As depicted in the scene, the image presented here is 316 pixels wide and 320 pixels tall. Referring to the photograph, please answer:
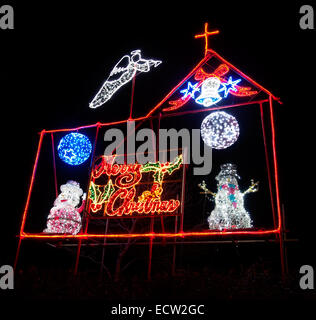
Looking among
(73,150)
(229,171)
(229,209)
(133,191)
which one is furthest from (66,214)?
(229,171)

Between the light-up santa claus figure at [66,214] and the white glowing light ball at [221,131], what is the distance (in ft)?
13.8

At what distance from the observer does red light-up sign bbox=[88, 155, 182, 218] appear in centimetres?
1008

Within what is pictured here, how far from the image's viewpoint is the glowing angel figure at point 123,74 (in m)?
12.3

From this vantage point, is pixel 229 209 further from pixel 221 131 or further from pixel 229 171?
pixel 221 131

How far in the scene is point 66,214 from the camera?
36.2 ft

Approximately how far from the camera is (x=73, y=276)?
338 inches

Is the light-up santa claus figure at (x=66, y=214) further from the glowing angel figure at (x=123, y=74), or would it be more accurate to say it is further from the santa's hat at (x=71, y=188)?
the glowing angel figure at (x=123, y=74)

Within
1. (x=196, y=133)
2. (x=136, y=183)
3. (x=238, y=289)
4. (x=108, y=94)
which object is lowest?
(x=238, y=289)

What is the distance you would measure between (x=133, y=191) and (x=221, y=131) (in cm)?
289

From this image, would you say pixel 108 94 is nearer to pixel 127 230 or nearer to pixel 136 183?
pixel 136 183

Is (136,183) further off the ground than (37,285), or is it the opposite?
(136,183)
